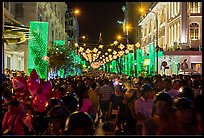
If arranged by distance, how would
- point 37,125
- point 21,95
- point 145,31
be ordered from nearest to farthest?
point 37,125 < point 21,95 < point 145,31

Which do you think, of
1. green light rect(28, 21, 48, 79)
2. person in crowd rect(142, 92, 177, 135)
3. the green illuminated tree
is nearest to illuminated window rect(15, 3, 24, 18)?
the green illuminated tree

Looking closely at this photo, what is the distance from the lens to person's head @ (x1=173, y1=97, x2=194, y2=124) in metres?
5.73

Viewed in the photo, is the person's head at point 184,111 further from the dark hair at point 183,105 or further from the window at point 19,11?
the window at point 19,11

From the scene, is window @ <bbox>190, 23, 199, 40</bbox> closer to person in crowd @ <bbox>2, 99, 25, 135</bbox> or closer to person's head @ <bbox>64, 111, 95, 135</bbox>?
person in crowd @ <bbox>2, 99, 25, 135</bbox>

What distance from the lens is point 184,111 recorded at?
19.1 ft

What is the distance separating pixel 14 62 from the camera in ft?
159

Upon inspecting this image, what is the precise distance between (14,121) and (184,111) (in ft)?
11.1

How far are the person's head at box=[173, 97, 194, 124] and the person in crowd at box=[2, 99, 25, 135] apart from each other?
3.14 metres

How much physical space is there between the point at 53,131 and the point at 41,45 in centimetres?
2142

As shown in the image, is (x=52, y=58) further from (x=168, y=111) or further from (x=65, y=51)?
(x=168, y=111)

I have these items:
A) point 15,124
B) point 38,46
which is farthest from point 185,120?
point 38,46

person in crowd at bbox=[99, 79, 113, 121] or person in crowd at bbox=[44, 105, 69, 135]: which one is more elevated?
person in crowd at bbox=[44, 105, 69, 135]

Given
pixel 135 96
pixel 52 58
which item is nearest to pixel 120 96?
pixel 135 96

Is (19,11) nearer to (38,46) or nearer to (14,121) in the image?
(38,46)
